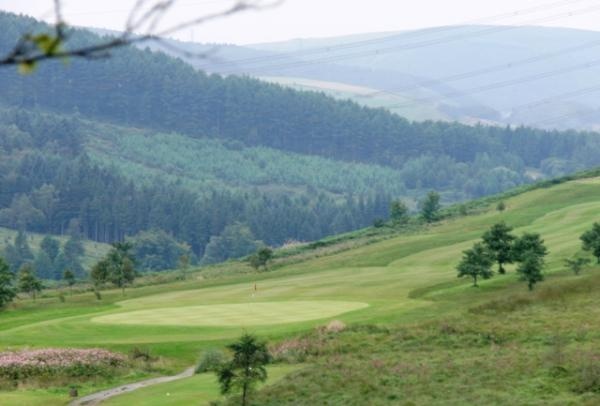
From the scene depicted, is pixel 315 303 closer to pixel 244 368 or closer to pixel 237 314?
pixel 237 314

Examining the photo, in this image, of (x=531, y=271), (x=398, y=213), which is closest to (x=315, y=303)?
(x=531, y=271)

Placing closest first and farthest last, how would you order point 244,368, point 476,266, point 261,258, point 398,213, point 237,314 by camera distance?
point 244,368, point 237,314, point 476,266, point 261,258, point 398,213

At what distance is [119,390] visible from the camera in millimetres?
47812

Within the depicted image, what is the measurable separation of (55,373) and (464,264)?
100 ft

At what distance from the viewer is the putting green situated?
2645 inches

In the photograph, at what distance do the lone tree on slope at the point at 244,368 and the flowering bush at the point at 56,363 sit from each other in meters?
14.7

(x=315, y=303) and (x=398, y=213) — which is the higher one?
(x=398, y=213)

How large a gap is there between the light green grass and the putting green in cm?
1774

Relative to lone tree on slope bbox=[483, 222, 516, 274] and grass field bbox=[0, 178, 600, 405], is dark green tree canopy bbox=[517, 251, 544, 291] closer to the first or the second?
grass field bbox=[0, 178, 600, 405]

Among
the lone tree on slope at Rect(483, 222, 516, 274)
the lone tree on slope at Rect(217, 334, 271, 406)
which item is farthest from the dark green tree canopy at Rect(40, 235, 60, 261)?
the lone tree on slope at Rect(217, 334, 271, 406)

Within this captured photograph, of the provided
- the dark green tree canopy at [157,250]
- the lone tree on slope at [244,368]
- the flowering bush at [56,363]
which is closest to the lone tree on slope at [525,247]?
the flowering bush at [56,363]

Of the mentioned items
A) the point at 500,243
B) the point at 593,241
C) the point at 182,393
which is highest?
the point at 500,243

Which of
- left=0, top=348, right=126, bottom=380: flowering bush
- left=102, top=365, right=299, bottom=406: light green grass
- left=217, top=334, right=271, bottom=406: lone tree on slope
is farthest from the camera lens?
left=0, top=348, right=126, bottom=380: flowering bush

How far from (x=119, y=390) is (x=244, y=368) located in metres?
9.78
